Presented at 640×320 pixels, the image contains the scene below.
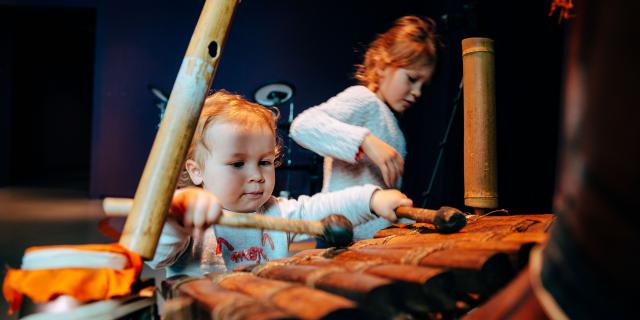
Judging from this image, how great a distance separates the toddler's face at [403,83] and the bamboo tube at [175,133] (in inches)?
46.6

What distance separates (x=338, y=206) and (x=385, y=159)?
0.26 meters

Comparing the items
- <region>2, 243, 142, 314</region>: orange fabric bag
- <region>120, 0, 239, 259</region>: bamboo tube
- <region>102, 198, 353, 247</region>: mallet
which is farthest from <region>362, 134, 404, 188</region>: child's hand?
<region>2, 243, 142, 314</region>: orange fabric bag

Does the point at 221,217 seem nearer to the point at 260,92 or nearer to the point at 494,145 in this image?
the point at 494,145

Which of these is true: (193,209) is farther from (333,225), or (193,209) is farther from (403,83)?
(403,83)

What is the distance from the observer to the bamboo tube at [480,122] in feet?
3.91

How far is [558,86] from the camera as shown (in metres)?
2.91

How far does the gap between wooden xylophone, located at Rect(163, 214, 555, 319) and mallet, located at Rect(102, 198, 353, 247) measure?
8cm

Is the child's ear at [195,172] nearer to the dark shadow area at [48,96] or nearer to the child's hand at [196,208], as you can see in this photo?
the child's hand at [196,208]

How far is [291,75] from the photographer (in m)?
6.61

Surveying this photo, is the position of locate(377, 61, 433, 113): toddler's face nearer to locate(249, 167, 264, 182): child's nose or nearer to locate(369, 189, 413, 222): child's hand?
locate(369, 189, 413, 222): child's hand

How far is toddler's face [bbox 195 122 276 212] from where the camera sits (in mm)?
1274

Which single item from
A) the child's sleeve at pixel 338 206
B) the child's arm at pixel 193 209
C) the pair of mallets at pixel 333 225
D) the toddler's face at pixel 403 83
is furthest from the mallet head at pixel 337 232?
the toddler's face at pixel 403 83

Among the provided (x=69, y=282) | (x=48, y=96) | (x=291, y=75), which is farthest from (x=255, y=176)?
(x=48, y=96)

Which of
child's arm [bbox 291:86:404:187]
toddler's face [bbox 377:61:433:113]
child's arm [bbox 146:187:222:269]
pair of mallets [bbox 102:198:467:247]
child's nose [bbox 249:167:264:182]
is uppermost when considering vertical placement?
toddler's face [bbox 377:61:433:113]
